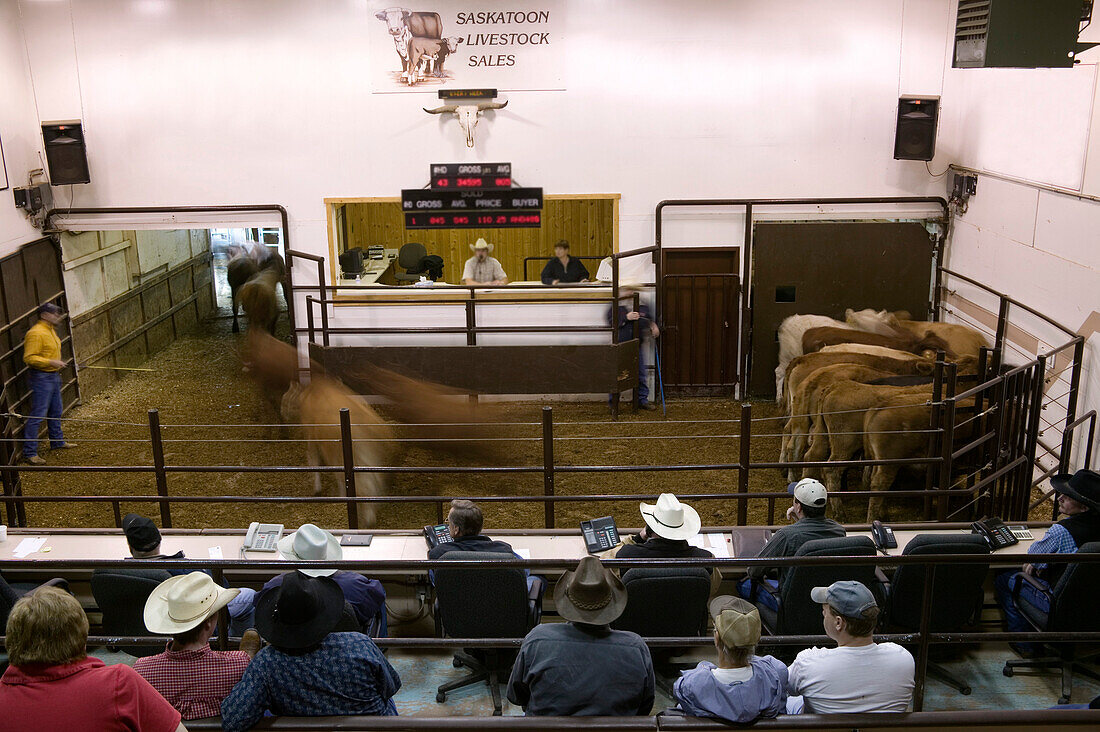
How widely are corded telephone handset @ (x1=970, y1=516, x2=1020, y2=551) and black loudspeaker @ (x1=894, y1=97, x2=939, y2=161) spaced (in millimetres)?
5908

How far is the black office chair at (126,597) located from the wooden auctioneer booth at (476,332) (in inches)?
244

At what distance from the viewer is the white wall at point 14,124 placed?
9977 millimetres

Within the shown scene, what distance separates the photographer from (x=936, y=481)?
24.2 ft

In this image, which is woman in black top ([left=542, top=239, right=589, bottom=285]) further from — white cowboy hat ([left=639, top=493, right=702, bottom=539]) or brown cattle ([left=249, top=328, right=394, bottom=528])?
white cowboy hat ([left=639, top=493, right=702, bottom=539])

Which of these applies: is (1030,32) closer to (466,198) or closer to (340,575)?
(466,198)

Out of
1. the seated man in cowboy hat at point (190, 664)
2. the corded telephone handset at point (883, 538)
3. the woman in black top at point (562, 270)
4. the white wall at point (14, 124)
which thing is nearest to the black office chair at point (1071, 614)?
the corded telephone handset at point (883, 538)

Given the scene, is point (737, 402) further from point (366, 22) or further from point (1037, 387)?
point (366, 22)

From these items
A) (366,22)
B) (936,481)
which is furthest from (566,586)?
(366,22)

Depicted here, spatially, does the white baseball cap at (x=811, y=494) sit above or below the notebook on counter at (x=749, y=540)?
above

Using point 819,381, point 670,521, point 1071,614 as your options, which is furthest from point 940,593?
point 819,381

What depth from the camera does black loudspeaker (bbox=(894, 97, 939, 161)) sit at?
10.2m

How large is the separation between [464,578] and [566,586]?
1103 millimetres

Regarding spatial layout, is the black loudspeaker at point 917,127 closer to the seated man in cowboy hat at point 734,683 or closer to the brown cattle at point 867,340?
the brown cattle at point 867,340

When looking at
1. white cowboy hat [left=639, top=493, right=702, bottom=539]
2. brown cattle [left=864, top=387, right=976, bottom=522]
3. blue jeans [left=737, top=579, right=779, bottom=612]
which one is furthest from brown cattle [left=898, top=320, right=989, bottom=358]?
white cowboy hat [left=639, top=493, right=702, bottom=539]
